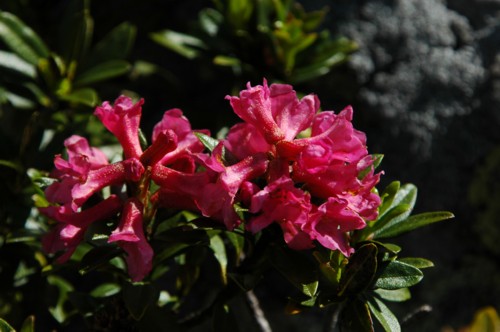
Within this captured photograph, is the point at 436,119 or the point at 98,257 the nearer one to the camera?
the point at 98,257

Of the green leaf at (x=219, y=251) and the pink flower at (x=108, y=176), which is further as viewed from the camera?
the green leaf at (x=219, y=251)

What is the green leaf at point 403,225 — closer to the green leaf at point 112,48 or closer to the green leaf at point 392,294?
the green leaf at point 392,294

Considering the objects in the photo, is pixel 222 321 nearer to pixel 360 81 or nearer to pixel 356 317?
pixel 356 317

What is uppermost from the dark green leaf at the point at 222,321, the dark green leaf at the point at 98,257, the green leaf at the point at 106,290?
the dark green leaf at the point at 98,257

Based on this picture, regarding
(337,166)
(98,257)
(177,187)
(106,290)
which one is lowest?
(106,290)

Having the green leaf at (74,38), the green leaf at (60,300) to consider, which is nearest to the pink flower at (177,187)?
the green leaf at (60,300)

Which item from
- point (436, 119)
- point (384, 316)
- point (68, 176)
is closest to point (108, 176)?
point (68, 176)

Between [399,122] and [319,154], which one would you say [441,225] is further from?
[319,154]
